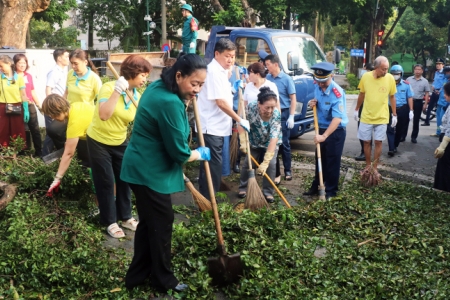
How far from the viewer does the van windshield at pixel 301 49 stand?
10.7 metres

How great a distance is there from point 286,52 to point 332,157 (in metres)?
4.30

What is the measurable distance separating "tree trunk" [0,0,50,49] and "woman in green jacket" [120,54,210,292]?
13.8 metres

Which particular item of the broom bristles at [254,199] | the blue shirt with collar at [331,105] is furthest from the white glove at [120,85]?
the blue shirt with collar at [331,105]

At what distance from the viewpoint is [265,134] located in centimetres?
693

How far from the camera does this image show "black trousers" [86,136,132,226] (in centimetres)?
539

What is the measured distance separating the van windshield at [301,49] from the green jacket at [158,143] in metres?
6.76

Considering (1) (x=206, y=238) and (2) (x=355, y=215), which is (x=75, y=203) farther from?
(2) (x=355, y=215)

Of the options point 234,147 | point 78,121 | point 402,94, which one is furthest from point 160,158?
point 402,94

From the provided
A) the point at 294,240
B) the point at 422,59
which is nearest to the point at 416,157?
the point at 294,240

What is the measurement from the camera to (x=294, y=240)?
→ 5.15 meters

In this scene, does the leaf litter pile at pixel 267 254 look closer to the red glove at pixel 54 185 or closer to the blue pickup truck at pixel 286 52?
the red glove at pixel 54 185

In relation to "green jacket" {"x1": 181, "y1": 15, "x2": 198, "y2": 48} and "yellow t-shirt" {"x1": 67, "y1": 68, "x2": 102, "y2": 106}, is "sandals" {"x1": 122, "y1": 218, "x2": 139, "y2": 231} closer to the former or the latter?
"yellow t-shirt" {"x1": 67, "y1": 68, "x2": 102, "y2": 106}

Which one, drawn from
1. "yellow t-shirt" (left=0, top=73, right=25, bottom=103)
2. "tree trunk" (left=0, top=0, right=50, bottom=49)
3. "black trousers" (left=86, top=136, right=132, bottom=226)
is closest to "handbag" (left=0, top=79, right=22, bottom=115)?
"yellow t-shirt" (left=0, top=73, right=25, bottom=103)

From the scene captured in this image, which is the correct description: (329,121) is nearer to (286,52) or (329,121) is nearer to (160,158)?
(160,158)
